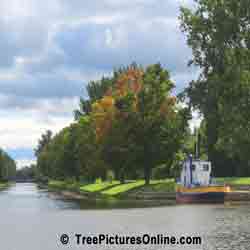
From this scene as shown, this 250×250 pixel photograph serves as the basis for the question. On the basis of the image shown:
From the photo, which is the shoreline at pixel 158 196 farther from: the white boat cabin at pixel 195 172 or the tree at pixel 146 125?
the tree at pixel 146 125

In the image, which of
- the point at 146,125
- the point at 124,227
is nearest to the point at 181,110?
the point at 146,125

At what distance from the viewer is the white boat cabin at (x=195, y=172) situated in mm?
80500

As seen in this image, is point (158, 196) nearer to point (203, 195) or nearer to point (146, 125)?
point (203, 195)

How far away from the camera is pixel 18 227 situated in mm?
43469

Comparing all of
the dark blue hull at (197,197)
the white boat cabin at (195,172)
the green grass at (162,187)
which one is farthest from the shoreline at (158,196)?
the white boat cabin at (195,172)

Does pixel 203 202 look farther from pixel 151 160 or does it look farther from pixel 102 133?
pixel 102 133

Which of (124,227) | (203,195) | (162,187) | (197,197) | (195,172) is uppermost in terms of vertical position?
(195,172)

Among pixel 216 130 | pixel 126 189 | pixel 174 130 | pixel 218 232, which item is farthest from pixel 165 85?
pixel 218 232

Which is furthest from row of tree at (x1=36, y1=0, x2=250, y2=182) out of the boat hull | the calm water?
the calm water

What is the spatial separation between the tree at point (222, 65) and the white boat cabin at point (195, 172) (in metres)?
5.01

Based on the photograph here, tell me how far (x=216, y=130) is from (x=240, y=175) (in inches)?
1726

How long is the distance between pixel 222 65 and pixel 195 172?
12759 mm

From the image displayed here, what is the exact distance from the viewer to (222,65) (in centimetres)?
7500

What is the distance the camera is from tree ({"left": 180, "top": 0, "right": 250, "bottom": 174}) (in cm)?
7288
